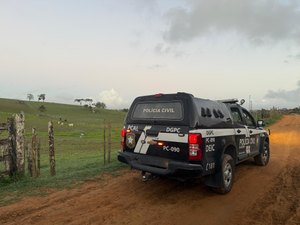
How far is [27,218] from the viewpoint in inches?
247

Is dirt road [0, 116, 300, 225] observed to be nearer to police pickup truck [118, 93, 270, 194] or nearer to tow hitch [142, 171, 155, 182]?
tow hitch [142, 171, 155, 182]

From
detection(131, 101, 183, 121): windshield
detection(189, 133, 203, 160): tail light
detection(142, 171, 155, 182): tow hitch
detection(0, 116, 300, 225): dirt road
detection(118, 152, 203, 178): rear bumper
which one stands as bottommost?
detection(0, 116, 300, 225): dirt road

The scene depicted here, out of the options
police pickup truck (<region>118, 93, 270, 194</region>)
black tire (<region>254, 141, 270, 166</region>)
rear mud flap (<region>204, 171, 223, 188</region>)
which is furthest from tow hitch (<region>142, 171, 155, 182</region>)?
black tire (<region>254, 141, 270, 166</region>)

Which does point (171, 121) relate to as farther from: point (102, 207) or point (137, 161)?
point (102, 207)

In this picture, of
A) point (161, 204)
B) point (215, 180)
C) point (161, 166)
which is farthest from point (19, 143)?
point (215, 180)

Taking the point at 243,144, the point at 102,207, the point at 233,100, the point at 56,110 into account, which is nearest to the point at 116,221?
the point at 102,207

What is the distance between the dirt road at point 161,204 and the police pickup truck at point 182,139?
57 centimetres

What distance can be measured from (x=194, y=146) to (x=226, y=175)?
1.58m

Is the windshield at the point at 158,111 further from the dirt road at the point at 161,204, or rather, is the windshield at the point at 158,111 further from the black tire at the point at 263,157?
the black tire at the point at 263,157

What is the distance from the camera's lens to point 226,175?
796cm

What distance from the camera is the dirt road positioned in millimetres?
6207

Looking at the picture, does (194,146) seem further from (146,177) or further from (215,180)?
(146,177)

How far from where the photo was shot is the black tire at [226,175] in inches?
302

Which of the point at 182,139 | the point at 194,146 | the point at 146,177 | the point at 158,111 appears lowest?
the point at 146,177
